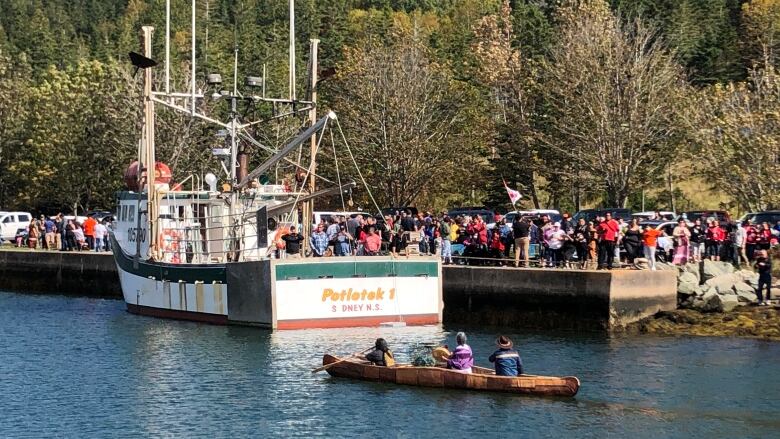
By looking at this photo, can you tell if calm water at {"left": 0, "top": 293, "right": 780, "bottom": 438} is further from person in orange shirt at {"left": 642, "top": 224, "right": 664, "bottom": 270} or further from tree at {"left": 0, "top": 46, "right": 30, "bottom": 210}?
tree at {"left": 0, "top": 46, "right": 30, "bottom": 210}

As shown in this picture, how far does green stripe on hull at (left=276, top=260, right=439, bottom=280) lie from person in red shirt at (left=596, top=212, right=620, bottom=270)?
5.73 meters

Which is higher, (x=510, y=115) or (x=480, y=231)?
(x=510, y=115)

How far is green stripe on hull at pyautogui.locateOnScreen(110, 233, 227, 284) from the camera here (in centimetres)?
4150

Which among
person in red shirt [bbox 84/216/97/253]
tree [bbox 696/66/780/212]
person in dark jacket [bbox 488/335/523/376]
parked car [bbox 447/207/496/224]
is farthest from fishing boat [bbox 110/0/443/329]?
tree [bbox 696/66/780/212]

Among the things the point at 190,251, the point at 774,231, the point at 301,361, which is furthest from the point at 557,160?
the point at 301,361

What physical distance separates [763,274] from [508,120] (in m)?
40.7

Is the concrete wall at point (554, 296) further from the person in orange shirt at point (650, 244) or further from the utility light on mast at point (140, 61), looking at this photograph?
the utility light on mast at point (140, 61)

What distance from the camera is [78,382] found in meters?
33.5

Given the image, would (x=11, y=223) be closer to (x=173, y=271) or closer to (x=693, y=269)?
(x=173, y=271)

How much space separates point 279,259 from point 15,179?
60.5 m

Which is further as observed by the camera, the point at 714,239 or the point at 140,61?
the point at 714,239

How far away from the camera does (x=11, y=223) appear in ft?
249

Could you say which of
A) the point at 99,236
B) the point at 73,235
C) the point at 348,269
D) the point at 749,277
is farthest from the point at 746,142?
the point at 73,235

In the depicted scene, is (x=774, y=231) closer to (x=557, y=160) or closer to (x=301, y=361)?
(x=301, y=361)
